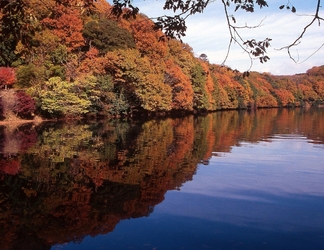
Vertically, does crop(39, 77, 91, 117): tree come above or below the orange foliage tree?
below

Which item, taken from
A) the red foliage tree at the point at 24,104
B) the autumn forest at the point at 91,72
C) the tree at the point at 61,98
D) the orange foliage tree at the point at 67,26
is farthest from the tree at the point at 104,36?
the red foliage tree at the point at 24,104

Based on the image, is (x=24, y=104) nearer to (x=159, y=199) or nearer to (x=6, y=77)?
(x=6, y=77)

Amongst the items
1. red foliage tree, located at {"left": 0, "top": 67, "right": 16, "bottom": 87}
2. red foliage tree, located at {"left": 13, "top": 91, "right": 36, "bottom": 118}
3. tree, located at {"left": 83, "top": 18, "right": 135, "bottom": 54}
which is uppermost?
tree, located at {"left": 83, "top": 18, "right": 135, "bottom": 54}

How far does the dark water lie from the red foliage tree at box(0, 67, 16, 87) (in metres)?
15.6

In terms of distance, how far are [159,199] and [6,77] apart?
76.4 ft

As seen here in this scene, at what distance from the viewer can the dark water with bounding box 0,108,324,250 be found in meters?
5.28

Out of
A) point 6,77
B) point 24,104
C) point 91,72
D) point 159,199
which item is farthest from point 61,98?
point 159,199

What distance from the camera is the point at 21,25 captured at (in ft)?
12.9

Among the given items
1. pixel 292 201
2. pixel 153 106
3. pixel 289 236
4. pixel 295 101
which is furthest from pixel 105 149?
pixel 295 101

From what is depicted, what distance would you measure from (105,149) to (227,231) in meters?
8.69

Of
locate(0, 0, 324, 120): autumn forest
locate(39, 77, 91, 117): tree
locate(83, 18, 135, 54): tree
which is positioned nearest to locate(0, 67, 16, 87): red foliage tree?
locate(0, 0, 324, 120): autumn forest

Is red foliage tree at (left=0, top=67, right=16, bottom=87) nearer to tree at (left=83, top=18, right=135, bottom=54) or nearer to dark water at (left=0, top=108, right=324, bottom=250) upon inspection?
tree at (left=83, top=18, right=135, bottom=54)

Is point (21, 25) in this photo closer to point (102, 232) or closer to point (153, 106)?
point (102, 232)

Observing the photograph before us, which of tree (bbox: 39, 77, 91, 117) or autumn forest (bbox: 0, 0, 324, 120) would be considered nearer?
tree (bbox: 39, 77, 91, 117)
